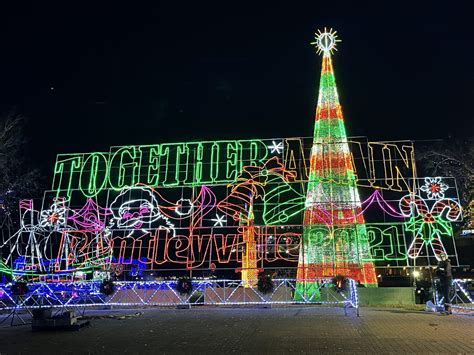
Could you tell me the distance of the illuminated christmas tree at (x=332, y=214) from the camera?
1856 cm

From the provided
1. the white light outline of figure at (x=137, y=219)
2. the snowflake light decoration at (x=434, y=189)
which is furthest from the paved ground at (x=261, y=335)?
the snowflake light decoration at (x=434, y=189)

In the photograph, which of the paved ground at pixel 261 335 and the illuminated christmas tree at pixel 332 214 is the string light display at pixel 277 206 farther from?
the paved ground at pixel 261 335

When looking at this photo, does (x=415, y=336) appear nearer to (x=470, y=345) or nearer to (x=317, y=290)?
(x=470, y=345)

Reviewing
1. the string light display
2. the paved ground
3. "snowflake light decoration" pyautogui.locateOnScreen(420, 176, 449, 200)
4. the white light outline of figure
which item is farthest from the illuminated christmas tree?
the white light outline of figure

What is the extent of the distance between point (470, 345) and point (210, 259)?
35.9ft

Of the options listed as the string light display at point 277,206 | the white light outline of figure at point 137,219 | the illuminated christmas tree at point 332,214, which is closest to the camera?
the illuminated christmas tree at point 332,214

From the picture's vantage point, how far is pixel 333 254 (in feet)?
60.8

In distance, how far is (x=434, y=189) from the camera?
752 inches

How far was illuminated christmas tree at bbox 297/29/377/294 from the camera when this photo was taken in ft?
60.9

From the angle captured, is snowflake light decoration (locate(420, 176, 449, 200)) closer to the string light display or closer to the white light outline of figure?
the string light display

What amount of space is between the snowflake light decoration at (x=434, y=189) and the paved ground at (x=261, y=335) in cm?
558

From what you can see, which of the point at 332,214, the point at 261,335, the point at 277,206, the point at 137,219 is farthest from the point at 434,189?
the point at 137,219

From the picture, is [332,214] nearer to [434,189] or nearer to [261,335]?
[434,189]

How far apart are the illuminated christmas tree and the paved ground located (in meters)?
3.61
